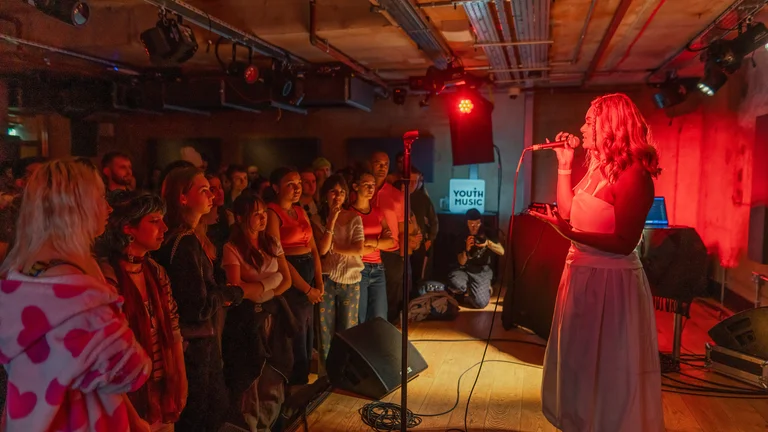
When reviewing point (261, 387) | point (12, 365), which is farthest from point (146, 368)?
point (261, 387)

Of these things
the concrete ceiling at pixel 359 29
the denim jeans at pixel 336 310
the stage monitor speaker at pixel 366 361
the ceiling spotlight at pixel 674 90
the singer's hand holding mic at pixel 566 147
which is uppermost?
the concrete ceiling at pixel 359 29

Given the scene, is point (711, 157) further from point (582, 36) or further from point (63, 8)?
point (63, 8)

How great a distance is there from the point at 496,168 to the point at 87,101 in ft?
17.9

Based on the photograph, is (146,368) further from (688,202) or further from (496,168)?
(688,202)

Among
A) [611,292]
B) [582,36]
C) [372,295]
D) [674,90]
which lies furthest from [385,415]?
[674,90]

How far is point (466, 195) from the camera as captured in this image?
7.58 metres

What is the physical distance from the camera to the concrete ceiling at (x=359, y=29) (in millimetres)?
4250

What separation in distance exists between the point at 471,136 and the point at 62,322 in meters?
6.22

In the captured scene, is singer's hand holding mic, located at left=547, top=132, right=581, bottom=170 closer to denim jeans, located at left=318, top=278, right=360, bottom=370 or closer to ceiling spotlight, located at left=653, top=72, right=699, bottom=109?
denim jeans, located at left=318, top=278, right=360, bottom=370

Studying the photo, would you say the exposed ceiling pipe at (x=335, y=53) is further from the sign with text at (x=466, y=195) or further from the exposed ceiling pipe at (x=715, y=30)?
the exposed ceiling pipe at (x=715, y=30)

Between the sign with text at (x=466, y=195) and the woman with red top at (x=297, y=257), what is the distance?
420cm

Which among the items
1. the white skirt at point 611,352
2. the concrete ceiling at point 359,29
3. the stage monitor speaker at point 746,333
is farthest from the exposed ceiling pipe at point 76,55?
the stage monitor speaker at point 746,333

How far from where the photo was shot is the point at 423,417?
3.28 m

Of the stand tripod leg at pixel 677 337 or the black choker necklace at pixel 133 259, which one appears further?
the stand tripod leg at pixel 677 337
